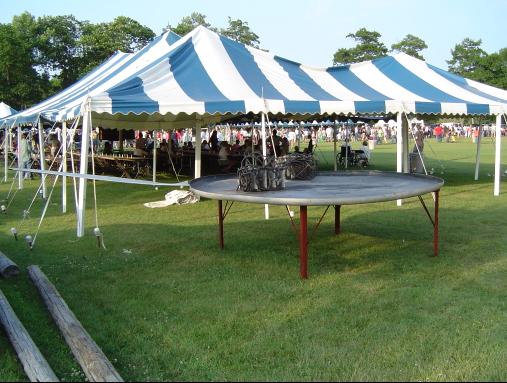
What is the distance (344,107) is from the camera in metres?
8.79

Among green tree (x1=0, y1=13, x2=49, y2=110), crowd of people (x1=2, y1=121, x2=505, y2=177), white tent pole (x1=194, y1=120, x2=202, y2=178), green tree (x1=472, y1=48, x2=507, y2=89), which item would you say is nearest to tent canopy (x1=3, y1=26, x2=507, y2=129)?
white tent pole (x1=194, y1=120, x2=202, y2=178)

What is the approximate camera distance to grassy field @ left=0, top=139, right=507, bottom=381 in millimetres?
3240

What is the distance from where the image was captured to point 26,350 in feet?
10.5

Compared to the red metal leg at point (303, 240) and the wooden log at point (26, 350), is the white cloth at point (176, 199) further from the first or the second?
the wooden log at point (26, 350)

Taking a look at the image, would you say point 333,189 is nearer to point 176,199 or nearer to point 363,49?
point 176,199

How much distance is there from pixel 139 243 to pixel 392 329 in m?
3.88

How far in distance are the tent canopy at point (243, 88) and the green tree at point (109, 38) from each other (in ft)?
124

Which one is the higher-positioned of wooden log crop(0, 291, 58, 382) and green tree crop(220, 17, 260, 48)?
green tree crop(220, 17, 260, 48)

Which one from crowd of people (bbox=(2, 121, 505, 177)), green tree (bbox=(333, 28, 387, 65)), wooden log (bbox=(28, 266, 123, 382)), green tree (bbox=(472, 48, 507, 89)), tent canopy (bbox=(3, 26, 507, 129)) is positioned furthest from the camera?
green tree (bbox=(333, 28, 387, 65))

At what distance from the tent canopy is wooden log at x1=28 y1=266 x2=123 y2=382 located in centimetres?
357

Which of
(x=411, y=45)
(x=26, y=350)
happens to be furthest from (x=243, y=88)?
(x=411, y=45)

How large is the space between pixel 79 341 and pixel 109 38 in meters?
48.7

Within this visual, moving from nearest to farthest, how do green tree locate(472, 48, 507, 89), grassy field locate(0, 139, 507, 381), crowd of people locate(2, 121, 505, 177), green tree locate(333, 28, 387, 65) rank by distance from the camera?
1. grassy field locate(0, 139, 507, 381)
2. crowd of people locate(2, 121, 505, 177)
3. green tree locate(472, 48, 507, 89)
4. green tree locate(333, 28, 387, 65)

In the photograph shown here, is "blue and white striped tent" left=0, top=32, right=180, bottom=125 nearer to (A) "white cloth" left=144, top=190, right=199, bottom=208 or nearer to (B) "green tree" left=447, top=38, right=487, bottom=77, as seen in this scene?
(A) "white cloth" left=144, top=190, right=199, bottom=208
